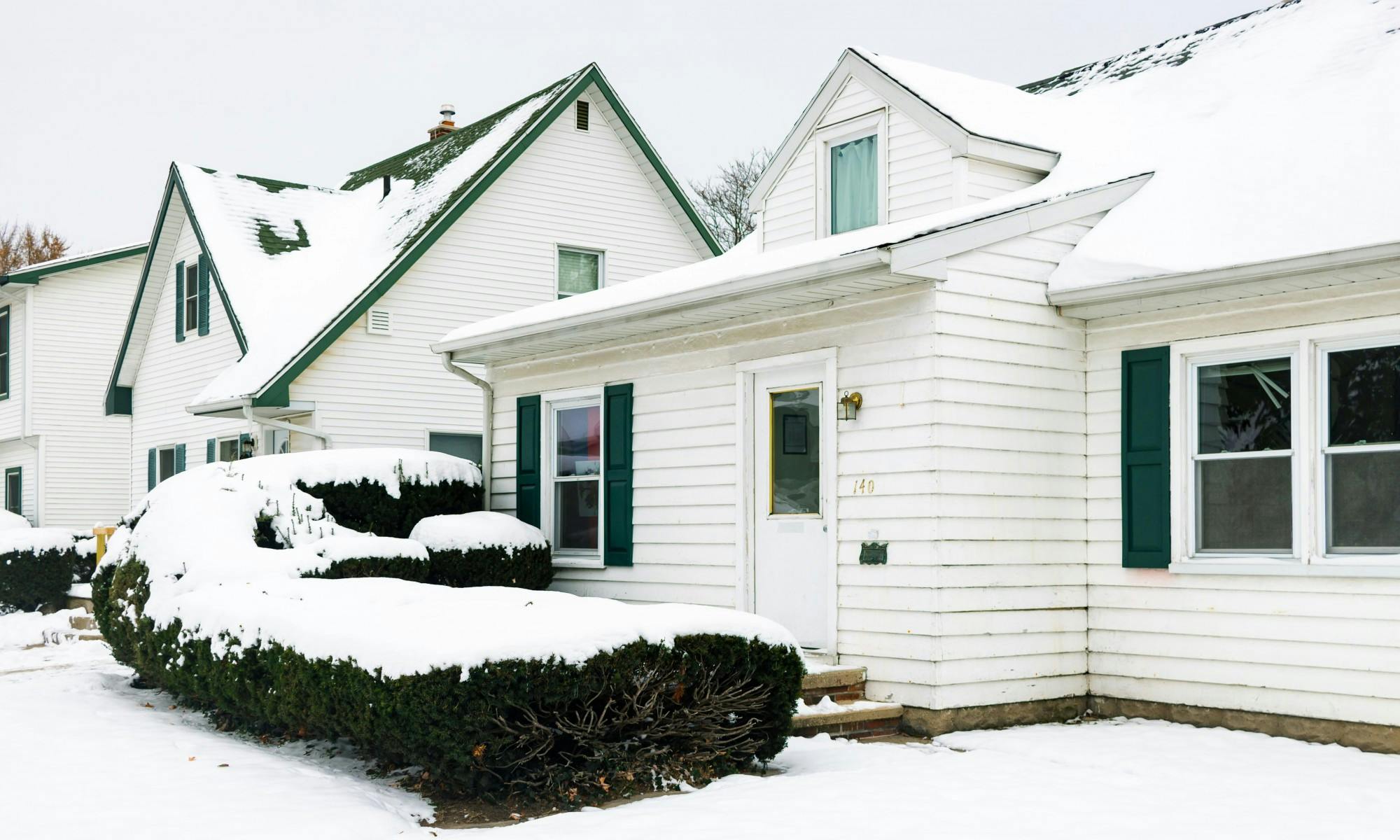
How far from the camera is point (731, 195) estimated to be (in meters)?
34.9

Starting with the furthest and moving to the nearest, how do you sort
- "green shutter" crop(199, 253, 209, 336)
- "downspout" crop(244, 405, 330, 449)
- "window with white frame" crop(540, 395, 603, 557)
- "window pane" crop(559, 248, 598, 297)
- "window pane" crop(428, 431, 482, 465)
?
"green shutter" crop(199, 253, 209, 336), "window pane" crop(559, 248, 598, 297), "window pane" crop(428, 431, 482, 465), "downspout" crop(244, 405, 330, 449), "window with white frame" crop(540, 395, 603, 557)

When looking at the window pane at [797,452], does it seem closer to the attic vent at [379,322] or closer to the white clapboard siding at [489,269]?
the white clapboard siding at [489,269]

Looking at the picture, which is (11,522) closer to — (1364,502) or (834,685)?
(834,685)

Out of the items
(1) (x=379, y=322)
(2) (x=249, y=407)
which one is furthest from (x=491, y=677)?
(1) (x=379, y=322)

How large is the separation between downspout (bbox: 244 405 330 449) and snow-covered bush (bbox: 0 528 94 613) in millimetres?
4223

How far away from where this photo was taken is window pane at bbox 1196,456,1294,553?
8.15m

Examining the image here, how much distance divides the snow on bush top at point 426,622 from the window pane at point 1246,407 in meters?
3.18

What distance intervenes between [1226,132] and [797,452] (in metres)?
4.00

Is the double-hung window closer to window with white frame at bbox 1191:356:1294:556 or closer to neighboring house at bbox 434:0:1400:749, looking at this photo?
neighboring house at bbox 434:0:1400:749

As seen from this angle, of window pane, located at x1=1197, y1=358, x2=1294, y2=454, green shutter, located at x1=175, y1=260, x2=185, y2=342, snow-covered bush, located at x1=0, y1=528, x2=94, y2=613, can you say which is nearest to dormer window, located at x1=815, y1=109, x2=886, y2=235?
window pane, located at x1=1197, y1=358, x2=1294, y2=454

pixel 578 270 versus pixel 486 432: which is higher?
pixel 578 270

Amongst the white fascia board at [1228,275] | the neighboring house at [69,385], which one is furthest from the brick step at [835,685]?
the neighboring house at [69,385]

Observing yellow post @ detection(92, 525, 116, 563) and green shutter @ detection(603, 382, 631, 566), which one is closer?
green shutter @ detection(603, 382, 631, 566)

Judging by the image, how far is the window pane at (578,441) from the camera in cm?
1170
